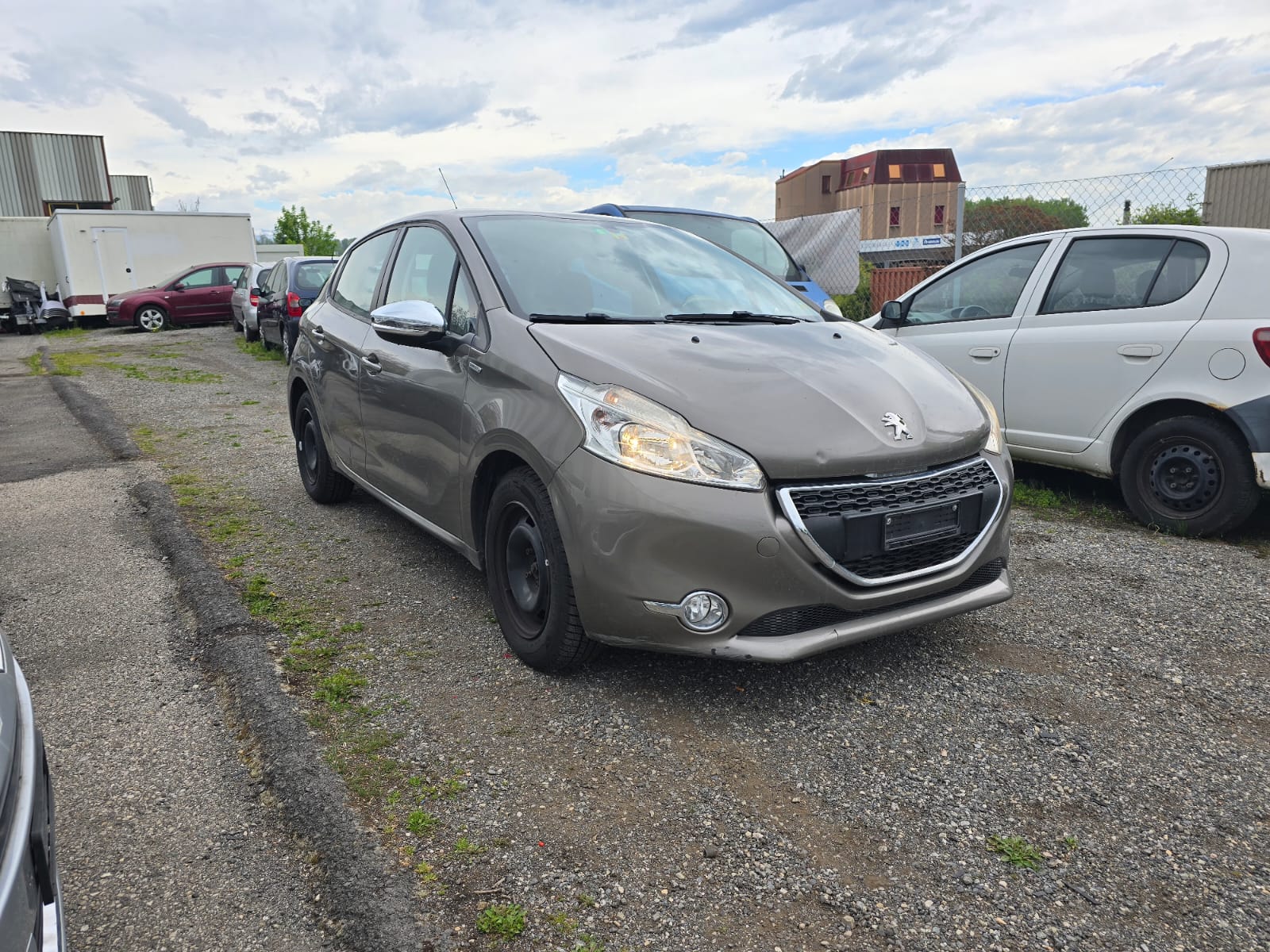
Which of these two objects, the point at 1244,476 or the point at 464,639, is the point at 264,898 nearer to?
the point at 464,639

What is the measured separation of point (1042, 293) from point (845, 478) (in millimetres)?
3343

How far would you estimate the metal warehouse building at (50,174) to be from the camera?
105 ft

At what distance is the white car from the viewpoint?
453 cm

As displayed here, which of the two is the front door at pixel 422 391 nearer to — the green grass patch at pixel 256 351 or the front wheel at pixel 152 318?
the green grass patch at pixel 256 351

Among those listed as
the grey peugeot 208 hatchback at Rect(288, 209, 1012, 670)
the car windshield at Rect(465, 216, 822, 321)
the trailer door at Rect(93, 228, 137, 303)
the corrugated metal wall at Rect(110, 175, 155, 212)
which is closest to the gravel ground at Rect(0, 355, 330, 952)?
the grey peugeot 208 hatchback at Rect(288, 209, 1012, 670)

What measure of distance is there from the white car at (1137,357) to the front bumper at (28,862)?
16.3ft

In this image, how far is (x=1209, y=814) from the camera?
2.46 metres

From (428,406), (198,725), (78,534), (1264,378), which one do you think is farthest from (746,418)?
(78,534)

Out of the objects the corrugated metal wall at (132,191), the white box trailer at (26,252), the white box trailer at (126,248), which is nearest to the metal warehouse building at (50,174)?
the corrugated metal wall at (132,191)

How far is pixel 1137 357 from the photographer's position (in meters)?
4.88

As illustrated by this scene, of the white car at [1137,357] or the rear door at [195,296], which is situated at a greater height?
the rear door at [195,296]

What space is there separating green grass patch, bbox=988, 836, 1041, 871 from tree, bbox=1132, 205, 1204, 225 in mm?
6329

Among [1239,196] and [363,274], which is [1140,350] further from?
[1239,196]

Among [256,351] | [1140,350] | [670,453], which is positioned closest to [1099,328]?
[1140,350]
